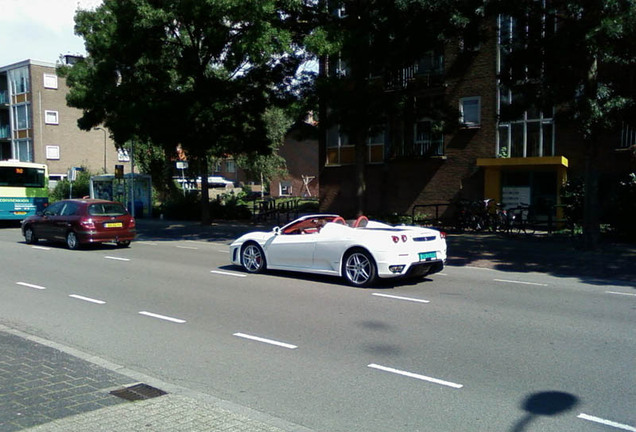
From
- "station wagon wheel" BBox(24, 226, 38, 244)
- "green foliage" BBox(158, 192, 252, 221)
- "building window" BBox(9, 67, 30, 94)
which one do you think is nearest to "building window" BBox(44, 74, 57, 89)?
"building window" BBox(9, 67, 30, 94)

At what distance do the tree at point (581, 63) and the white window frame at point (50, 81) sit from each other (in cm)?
4792

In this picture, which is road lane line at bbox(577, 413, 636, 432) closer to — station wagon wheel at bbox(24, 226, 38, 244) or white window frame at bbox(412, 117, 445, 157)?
station wagon wheel at bbox(24, 226, 38, 244)

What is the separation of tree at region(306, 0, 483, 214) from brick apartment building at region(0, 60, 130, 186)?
36576mm

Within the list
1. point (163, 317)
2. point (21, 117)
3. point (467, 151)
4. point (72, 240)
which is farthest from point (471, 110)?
point (21, 117)

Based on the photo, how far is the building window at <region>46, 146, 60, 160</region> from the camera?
173 feet

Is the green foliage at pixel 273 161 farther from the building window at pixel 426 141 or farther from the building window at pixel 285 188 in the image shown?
the building window at pixel 426 141

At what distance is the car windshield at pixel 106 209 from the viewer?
1686cm

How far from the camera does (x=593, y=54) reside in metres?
13.2

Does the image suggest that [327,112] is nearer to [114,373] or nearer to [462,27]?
[462,27]

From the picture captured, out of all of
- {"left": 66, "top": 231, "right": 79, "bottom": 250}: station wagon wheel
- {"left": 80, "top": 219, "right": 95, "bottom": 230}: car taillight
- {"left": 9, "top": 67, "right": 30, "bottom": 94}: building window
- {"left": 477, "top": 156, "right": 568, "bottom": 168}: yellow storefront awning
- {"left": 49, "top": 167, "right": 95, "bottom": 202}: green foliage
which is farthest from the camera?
{"left": 9, "top": 67, "right": 30, "bottom": 94}: building window

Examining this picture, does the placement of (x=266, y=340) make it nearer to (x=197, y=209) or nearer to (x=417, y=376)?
(x=417, y=376)

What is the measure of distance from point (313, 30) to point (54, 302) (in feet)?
44.2

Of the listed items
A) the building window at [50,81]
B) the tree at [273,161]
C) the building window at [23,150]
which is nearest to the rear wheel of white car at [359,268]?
the tree at [273,161]

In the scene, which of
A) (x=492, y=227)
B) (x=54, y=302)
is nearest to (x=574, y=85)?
(x=492, y=227)
